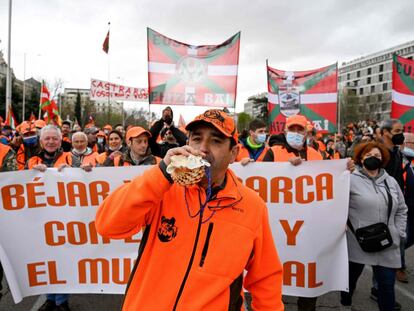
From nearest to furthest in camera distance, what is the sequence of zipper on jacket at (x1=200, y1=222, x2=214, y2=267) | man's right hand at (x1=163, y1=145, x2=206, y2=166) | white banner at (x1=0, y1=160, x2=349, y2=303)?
man's right hand at (x1=163, y1=145, x2=206, y2=166) → zipper on jacket at (x1=200, y1=222, x2=214, y2=267) → white banner at (x1=0, y1=160, x2=349, y2=303)

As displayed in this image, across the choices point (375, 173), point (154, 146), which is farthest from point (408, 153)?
point (154, 146)

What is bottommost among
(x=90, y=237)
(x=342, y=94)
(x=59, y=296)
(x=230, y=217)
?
(x=59, y=296)

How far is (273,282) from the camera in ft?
5.93

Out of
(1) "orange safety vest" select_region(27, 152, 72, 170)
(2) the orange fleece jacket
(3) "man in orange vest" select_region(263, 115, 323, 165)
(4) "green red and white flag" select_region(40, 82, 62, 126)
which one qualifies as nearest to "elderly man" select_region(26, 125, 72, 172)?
(1) "orange safety vest" select_region(27, 152, 72, 170)

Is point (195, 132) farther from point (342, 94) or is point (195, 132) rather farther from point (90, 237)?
point (342, 94)

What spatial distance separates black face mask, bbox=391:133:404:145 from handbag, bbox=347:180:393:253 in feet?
4.16

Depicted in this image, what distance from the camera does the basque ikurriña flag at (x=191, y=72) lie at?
19.5 ft

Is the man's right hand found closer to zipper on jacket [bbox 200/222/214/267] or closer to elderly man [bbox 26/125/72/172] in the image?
zipper on jacket [bbox 200/222/214/267]

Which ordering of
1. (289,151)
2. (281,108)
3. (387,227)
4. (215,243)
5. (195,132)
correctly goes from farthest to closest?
1. (281,108)
2. (289,151)
3. (387,227)
4. (195,132)
5. (215,243)

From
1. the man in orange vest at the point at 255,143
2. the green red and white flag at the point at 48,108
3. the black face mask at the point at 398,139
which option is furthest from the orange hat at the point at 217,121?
the green red and white flag at the point at 48,108

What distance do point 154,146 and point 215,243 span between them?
3.71 m

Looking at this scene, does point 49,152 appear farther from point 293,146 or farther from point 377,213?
point 377,213

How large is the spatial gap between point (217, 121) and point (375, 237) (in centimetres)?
240

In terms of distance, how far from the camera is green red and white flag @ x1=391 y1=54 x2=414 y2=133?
5938 millimetres
